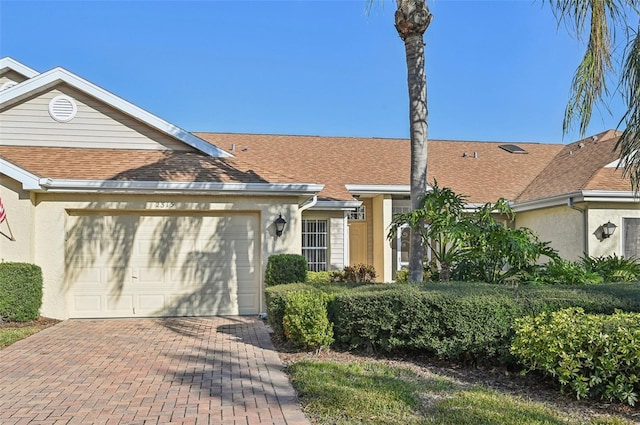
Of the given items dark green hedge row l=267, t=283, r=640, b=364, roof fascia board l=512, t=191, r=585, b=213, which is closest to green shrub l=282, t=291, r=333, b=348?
dark green hedge row l=267, t=283, r=640, b=364

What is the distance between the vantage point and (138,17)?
1287cm

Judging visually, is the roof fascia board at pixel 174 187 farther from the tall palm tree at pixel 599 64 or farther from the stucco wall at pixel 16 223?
the tall palm tree at pixel 599 64

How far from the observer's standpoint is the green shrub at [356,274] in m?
14.4

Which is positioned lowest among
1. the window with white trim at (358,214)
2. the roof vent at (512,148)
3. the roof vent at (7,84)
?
the window with white trim at (358,214)

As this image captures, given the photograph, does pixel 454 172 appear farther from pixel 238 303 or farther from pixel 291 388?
pixel 291 388

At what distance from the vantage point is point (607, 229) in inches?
529

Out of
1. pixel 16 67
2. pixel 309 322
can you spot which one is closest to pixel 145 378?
pixel 309 322

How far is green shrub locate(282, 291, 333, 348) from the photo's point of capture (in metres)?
7.34

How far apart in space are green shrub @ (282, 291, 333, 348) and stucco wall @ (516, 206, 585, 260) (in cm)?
833

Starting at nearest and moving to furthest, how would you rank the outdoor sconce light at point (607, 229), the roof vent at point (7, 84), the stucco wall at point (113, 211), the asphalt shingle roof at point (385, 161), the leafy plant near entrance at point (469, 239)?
the leafy plant near entrance at point (469, 239) < the stucco wall at point (113, 211) < the outdoor sconce light at point (607, 229) < the roof vent at point (7, 84) < the asphalt shingle roof at point (385, 161)

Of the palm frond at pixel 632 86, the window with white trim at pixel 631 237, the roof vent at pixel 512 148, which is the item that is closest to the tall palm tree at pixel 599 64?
the palm frond at pixel 632 86

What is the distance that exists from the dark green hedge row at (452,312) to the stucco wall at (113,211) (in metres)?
4.19

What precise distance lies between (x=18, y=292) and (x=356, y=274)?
8369 millimetres

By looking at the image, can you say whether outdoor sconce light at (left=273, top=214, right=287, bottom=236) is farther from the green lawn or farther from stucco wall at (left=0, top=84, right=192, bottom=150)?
the green lawn
